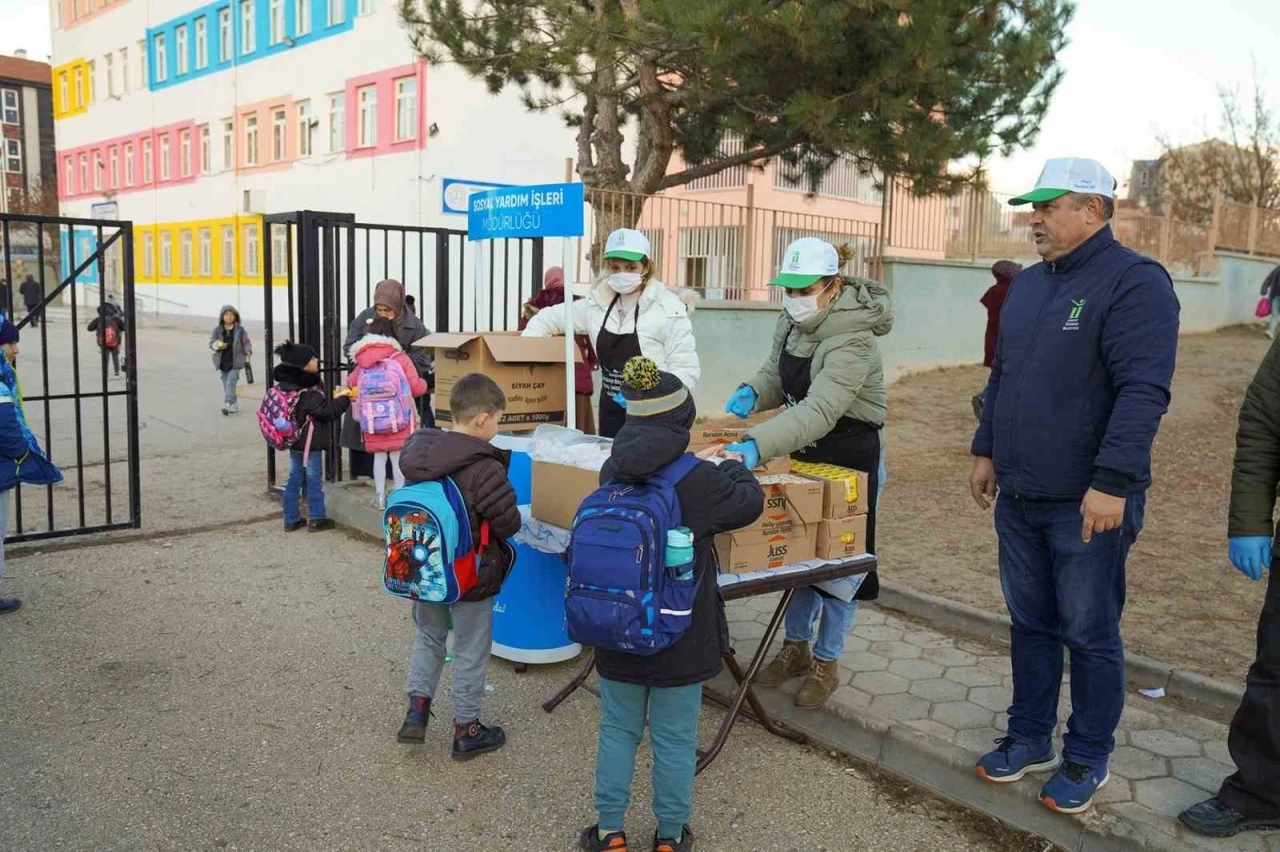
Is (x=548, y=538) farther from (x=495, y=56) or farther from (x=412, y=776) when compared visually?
(x=495, y=56)

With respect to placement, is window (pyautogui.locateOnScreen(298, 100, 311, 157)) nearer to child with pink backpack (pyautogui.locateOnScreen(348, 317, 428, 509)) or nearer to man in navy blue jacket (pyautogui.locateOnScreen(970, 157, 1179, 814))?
child with pink backpack (pyautogui.locateOnScreen(348, 317, 428, 509))

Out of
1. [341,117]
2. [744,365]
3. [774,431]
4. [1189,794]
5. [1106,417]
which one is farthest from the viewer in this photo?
[341,117]

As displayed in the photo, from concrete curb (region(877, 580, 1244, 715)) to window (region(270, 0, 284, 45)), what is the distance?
92.0 ft

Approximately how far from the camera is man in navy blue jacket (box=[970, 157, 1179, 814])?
2914 mm

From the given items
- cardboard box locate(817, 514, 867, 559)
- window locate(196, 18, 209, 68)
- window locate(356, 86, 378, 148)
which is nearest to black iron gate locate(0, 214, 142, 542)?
cardboard box locate(817, 514, 867, 559)

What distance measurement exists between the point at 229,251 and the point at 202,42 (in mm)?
7285

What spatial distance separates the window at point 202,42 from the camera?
1238 inches

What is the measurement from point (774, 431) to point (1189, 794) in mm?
1874

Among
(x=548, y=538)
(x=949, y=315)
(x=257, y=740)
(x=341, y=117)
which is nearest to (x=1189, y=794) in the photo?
(x=548, y=538)

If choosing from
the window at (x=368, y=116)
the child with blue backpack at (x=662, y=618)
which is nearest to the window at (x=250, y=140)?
the window at (x=368, y=116)

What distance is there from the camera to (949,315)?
14.9 metres

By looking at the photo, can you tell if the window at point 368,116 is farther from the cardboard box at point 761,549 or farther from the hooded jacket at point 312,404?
the cardboard box at point 761,549

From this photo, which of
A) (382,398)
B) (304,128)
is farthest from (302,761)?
(304,128)

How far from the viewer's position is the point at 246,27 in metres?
29.8
